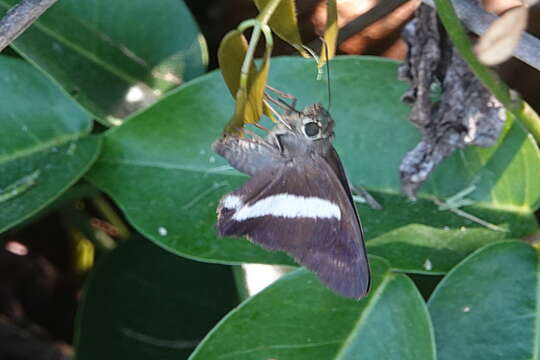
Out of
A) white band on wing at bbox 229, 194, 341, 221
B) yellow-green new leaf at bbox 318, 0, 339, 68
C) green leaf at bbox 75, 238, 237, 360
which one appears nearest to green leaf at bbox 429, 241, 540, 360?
white band on wing at bbox 229, 194, 341, 221

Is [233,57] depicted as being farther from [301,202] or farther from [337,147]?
[337,147]

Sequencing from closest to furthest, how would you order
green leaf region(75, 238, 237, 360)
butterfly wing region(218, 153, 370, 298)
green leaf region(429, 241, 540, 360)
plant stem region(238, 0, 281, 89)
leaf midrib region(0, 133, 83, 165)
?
plant stem region(238, 0, 281, 89) < butterfly wing region(218, 153, 370, 298) < green leaf region(429, 241, 540, 360) < leaf midrib region(0, 133, 83, 165) < green leaf region(75, 238, 237, 360)

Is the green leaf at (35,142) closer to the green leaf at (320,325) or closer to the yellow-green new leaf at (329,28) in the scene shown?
the green leaf at (320,325)

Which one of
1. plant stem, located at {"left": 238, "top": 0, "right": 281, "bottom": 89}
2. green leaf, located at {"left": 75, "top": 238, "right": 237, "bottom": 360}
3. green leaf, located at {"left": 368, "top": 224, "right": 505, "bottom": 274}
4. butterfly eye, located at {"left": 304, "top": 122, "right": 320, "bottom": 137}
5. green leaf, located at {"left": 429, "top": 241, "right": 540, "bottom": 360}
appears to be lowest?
green leaf, located at {"left": 75, "top": 238, "right": 237, "bottom": 360}

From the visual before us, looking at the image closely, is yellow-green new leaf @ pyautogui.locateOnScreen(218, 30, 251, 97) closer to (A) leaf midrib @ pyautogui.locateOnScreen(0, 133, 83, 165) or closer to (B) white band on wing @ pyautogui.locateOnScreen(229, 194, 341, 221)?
(B) white band on wing @ pyautogui.locateOnScreen(229, 194, 341, 221)

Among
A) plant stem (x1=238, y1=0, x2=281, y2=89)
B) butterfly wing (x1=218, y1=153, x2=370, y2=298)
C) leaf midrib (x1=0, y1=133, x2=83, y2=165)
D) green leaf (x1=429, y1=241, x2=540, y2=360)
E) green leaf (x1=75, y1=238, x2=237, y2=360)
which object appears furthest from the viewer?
green leaf (x1=75, y1=238, x2=237, y2=360)

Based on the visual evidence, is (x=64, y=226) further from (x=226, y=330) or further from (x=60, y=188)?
(x=226, y=330)
